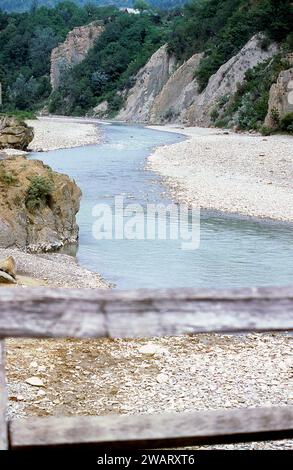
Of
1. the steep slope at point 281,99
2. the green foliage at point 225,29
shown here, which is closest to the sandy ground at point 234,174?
the steep slope at point 281,99

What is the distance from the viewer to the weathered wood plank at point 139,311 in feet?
9.00

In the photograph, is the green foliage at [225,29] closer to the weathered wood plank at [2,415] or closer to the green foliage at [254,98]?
the green foliage at [254,98]

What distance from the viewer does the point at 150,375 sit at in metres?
6.15

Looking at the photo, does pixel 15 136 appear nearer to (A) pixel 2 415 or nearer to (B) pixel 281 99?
(B) pixel 281 99

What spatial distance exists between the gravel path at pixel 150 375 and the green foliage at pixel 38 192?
21.2 ft

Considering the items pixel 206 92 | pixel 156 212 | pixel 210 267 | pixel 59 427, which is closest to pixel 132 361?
pixel 59 427

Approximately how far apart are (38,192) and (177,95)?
54114mm

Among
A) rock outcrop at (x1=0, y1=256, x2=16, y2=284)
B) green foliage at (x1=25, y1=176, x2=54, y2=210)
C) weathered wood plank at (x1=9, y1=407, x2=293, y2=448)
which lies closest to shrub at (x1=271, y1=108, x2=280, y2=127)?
green foliage at (x1=25, y1=176, x2=54, y2=210)

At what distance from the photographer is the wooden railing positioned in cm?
276

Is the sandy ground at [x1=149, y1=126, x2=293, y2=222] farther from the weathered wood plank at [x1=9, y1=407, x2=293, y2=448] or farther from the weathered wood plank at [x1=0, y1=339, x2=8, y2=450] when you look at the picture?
the weathered wood plank at [x1=0, y1=339, x2=8, y2=450]

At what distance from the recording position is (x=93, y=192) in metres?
20.5

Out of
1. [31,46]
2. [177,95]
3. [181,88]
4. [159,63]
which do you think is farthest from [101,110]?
[31,46]

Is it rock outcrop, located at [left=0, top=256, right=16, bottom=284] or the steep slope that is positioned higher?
the steep slope

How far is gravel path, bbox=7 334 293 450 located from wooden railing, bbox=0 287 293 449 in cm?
177
